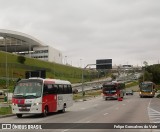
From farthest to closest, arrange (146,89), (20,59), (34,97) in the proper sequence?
1. (20,59)
2. (146,89)
3. (34,97)

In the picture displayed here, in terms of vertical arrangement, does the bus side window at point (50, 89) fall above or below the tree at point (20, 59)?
below

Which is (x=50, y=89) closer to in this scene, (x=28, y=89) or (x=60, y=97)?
(x=28, y=89)

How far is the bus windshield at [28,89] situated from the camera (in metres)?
27.4

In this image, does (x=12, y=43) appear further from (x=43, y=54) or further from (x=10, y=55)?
(x=10, y=55)

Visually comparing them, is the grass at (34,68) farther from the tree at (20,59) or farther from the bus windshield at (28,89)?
the bus windshield at (28,89)

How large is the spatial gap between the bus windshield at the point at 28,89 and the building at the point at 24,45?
131544 mm

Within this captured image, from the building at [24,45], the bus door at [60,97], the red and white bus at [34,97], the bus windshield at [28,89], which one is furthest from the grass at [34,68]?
the bus windshield at [28,89]

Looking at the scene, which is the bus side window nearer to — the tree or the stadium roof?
the tree

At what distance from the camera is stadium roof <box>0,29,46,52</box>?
161675 millimetres

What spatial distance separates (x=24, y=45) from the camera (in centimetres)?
17638

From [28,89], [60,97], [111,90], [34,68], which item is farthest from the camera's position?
[34,68]

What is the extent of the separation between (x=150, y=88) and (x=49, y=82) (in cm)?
4911

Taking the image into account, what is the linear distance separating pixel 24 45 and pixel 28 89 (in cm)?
15042

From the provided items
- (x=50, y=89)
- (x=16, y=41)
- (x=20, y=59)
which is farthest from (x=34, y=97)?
(x=16, y=41)
